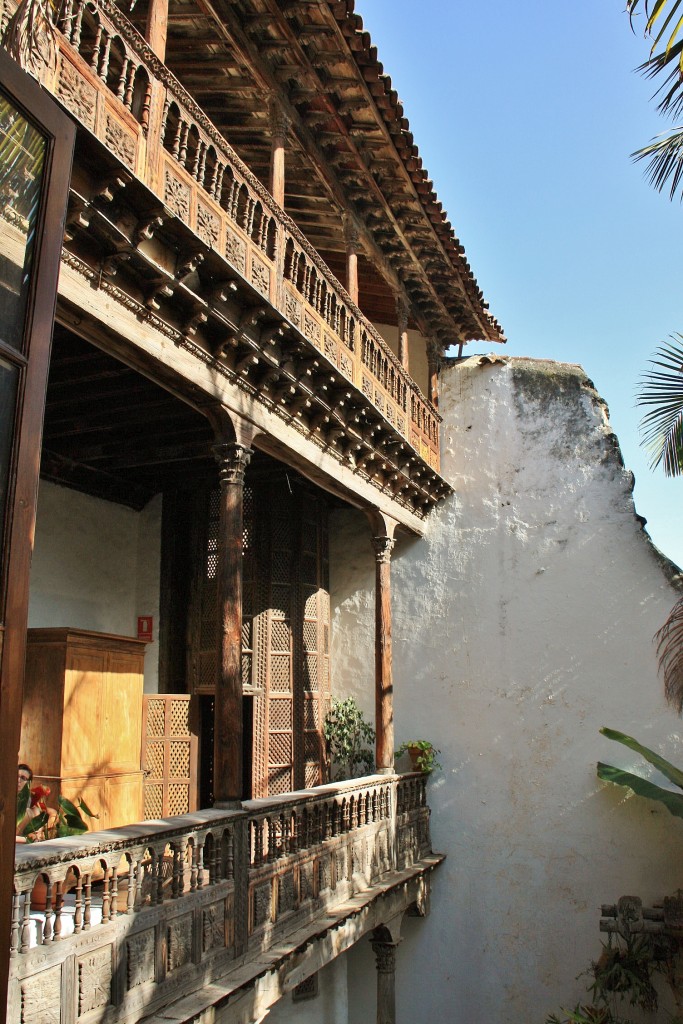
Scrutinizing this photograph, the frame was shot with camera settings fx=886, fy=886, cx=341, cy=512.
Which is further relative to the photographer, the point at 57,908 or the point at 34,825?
the point at 34,825

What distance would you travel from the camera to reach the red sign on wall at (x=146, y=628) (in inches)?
412

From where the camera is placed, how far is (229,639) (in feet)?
21.3

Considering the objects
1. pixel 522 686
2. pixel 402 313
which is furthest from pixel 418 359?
pixel 522 686

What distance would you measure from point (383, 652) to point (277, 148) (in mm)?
5576

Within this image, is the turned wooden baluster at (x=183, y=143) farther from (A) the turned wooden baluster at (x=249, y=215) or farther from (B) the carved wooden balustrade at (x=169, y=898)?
(B) the carved wooden balustrade at (x=169, y=898)

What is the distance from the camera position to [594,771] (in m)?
10.8

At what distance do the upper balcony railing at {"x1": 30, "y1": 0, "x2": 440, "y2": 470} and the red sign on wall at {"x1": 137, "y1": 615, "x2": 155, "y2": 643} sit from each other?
3.81m

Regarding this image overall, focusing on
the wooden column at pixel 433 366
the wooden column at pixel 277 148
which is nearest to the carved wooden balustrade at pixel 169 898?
the wooden column at pixel 277 148

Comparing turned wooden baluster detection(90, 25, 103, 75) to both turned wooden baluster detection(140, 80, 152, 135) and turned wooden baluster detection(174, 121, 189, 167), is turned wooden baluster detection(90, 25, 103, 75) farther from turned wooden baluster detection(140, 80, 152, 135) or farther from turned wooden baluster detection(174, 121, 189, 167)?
turned wooden baluster detection(174, 121, 189, 167)

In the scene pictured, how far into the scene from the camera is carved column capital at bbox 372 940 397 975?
9.70 metres

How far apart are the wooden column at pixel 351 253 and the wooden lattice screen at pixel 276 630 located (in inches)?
91.7

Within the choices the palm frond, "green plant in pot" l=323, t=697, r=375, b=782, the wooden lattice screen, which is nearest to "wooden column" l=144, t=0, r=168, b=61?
the wooden lattice screen

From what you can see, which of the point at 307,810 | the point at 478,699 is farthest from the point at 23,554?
the point at 478,699

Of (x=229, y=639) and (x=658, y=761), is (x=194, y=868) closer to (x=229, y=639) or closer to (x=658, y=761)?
(x=229, y=639)
